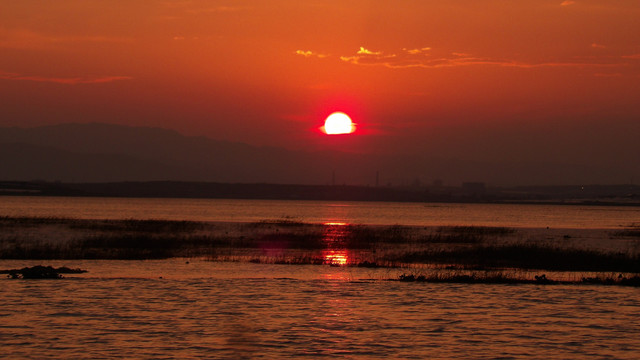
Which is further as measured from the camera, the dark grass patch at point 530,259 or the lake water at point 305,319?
the dark grass patch at point 530,259

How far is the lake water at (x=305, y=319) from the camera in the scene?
23516 mm

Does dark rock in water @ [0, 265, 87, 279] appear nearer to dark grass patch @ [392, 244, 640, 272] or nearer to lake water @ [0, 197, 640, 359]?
lake water @ [0, 197, 640, 359]

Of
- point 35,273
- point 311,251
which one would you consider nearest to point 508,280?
point 35,273

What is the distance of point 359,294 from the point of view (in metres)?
34.8

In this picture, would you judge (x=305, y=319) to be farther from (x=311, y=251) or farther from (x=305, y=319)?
(x=311, y=251)

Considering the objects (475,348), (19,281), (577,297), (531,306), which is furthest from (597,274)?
(19,281)

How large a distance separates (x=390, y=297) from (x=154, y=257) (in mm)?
22953

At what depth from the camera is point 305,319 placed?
2822 centimetres

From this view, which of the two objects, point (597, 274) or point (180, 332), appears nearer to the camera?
point (180, 332)

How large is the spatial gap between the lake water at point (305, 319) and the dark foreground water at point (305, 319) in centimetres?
5

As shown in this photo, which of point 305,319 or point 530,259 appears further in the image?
point 530,259

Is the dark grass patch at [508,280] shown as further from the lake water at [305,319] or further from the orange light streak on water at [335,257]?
the orange light streak on water at [335,257]

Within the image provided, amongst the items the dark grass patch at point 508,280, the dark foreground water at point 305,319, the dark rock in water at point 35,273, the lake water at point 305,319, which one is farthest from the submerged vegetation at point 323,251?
the dark rock in water at point 35,273

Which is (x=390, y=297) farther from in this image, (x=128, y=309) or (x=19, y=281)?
(x=19, y=281)
